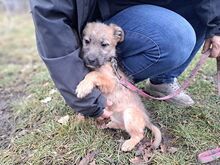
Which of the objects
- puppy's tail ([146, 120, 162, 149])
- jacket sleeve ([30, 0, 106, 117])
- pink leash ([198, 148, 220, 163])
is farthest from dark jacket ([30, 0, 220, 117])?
pink leash ([198, 148, 220, 163])

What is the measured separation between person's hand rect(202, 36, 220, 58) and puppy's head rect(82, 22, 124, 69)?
69 centimetres

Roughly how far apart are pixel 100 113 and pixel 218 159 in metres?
0.93

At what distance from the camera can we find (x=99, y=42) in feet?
11.9

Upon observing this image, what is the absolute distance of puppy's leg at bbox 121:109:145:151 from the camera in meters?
3.38

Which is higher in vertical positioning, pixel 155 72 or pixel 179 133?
pixel 155 72

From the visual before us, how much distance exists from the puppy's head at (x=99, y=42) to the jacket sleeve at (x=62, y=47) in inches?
9.0

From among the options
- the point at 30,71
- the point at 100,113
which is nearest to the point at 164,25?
the point at 100,113

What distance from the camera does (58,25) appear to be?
2914mm

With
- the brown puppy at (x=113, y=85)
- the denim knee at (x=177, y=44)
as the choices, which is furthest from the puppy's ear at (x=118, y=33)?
the denim knee at (x=177, y=44)

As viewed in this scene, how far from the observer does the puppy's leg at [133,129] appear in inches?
133

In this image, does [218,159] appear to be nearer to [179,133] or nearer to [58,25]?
[179,133]

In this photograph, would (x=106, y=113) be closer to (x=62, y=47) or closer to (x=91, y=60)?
(x=91, y=60)

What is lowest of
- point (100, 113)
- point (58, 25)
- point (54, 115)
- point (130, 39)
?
point (54, 115)

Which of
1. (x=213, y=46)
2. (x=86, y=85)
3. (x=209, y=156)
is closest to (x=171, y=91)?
(x=213, y=46)
